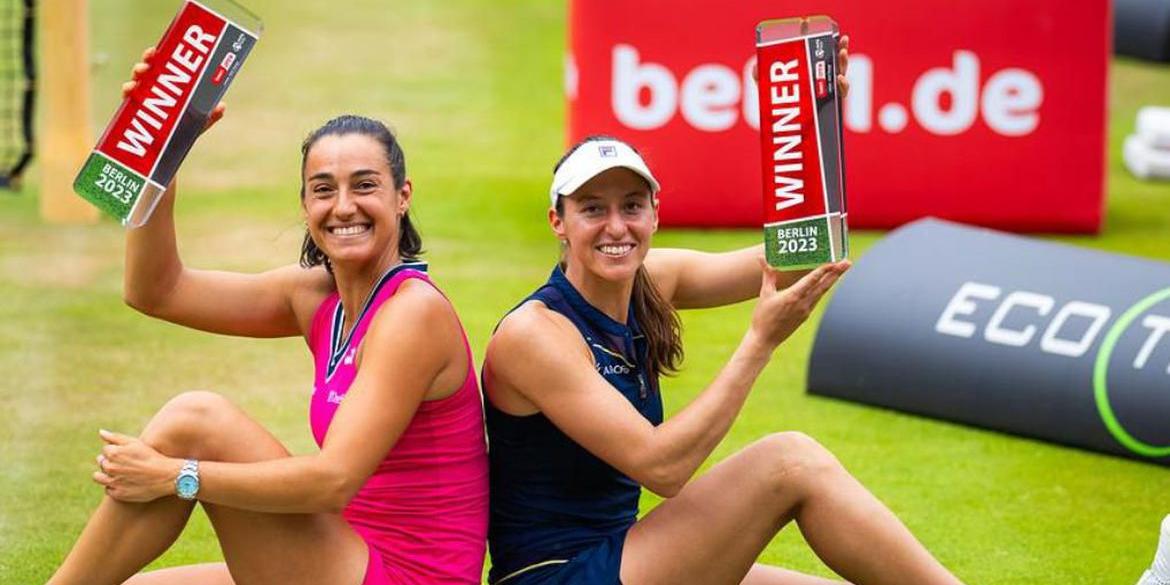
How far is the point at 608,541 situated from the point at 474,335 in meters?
3.70

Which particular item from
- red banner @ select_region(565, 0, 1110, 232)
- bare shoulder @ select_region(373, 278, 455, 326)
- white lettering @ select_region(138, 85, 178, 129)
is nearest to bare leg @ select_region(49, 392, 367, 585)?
bare shoulder @ select_region(373, 278, 455, 326)

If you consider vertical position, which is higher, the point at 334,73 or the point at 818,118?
the point at 818,118

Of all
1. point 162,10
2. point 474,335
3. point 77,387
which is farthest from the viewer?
point 162,10

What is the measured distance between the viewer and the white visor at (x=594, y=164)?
14.5 ft

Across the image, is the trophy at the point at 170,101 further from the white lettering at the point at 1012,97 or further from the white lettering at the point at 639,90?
the white lettering at the point at 1012,97

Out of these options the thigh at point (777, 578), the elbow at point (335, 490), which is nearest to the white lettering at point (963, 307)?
the thigh at point (777, 578)

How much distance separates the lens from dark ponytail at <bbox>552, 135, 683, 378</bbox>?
15.2 feet

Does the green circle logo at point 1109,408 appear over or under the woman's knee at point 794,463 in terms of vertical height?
under

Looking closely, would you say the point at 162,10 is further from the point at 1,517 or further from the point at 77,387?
the point at 1,517

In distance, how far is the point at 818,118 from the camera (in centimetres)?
422

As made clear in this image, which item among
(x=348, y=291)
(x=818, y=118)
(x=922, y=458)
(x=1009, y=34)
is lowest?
(x=922, y=458)

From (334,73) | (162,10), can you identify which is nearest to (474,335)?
(334,73)

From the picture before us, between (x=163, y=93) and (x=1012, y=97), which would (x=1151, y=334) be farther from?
(x=163, y=93)

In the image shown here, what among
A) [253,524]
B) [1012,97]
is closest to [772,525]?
[253,524]
